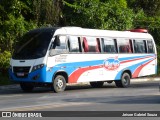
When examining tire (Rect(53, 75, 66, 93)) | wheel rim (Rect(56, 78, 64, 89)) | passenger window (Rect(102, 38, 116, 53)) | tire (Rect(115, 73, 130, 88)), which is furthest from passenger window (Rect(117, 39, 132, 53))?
wheel rim (Rect(56, 78, 64, 89))

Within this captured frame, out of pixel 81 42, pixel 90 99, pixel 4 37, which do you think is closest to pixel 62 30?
pixel 81 42

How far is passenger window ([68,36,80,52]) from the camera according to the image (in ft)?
69.5

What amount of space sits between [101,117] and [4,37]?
1637 centimetres

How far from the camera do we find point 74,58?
21.4m

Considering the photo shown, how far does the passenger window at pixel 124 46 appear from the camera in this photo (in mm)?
24373

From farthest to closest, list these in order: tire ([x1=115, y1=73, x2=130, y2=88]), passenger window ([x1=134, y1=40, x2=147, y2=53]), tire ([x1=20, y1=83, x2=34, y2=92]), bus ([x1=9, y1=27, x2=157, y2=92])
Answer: passenger window ([x1=134, y1=40, x2=147, y2=53]), tire ([x1=115, y1=73, x2=130, y2=88]), tire ([x1=20, y1=83, x2=34, y2=92]), bus ([x1=9, y1=27, x2=157, y2=92])

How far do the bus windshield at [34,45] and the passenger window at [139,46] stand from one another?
20.9ft

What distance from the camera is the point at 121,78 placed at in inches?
957

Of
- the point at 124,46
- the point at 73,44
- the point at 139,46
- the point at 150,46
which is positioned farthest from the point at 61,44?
the point at 150,46

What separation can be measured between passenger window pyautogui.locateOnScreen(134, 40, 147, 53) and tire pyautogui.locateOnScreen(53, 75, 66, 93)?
5782 millimetres

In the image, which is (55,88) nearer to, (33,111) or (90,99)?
(90,99)

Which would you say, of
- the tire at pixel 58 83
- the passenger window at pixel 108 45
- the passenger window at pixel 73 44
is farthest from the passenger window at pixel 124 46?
the tire at pixel 58 83

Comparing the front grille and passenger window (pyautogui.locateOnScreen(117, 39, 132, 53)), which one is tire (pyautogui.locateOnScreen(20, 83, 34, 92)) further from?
passenger window (pyautogui.locateOnScreen(117, 39, 132, 53))

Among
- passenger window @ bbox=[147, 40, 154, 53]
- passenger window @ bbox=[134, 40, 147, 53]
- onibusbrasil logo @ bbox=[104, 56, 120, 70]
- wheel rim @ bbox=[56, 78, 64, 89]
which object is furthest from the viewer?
passenger window @ bbox=[147, 40, 154, 53]
